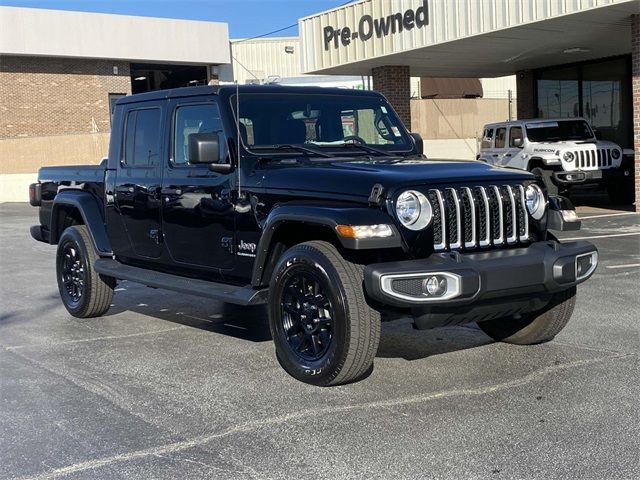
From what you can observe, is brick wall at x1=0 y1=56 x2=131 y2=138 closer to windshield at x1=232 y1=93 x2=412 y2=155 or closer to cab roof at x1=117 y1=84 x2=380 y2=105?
cab roof at x1=117 y1=84 x2=380 y2=105

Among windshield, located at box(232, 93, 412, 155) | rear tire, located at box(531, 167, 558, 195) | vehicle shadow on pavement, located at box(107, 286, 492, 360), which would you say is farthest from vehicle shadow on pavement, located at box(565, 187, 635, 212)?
windshield, located at box(232, 93, 412, 155)

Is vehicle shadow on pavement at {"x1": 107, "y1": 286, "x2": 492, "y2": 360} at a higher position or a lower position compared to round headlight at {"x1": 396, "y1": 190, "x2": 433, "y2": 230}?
lower

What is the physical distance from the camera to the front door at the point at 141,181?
6.76m

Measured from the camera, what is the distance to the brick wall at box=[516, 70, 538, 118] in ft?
78.4

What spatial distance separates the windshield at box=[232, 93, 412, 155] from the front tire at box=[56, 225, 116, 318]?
7.64 feet

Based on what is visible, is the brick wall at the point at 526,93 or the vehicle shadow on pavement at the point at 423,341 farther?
the brick wall at the point at 526,93

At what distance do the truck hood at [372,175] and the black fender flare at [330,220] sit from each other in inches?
5.9

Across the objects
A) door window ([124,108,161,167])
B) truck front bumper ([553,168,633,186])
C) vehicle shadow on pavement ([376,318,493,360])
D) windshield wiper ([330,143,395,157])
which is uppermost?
door window ([124,108,161,167])

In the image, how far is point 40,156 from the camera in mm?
29422

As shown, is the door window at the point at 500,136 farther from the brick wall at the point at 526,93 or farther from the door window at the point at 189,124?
the door window at the point at 189,124

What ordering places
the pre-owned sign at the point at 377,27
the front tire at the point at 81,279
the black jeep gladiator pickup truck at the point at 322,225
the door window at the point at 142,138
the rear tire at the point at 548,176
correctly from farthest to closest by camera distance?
1. the pre-owned sign at the point at 377,27
2. the rear tire at the point at 548,176
3. the front tire at the point at 81,279
4. the door window at the point at 142,138
5. the black jeep gladiator pickup truck at the point at 322,225

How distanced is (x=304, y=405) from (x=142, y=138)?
3.20 m

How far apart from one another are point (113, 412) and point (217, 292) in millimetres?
1282

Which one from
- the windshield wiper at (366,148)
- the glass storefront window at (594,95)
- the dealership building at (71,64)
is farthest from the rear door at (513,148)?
the dealership building at (71,64)
